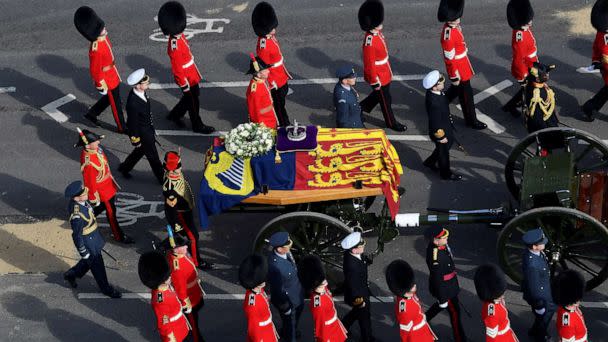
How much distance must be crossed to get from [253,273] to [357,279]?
1.22 metres

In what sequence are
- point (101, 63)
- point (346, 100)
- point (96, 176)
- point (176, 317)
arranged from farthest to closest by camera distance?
point (101, 63)
point (346, 100)
point (96, 176)
point (176, 317)

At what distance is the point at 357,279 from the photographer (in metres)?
13.0

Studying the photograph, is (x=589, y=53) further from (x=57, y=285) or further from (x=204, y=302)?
(x=57, y=285)

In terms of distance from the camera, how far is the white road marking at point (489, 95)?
56.1 ft

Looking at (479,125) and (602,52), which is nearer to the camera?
(602,52)

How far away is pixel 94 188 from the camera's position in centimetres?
1503

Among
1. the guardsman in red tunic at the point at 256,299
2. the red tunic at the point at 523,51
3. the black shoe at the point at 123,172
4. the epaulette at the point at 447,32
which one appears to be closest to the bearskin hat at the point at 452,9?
the epaulette at the point at 447,32

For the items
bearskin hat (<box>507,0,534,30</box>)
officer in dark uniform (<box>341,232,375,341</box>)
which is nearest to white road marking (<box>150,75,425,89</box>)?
bearskin hat (<box>507,0,534,30</box>)

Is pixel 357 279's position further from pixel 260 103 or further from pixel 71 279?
pixel 260 103

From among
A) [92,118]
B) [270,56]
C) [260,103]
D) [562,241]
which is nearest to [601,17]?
[562,241]

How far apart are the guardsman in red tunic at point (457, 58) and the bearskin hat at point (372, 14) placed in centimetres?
88

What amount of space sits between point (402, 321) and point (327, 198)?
1.92 metres

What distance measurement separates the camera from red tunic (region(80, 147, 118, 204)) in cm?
1498

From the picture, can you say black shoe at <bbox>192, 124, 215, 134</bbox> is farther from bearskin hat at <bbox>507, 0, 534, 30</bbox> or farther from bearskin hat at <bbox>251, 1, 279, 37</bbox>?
bearskin hat at <bbox>507, 0, 534, 30</bbox>
